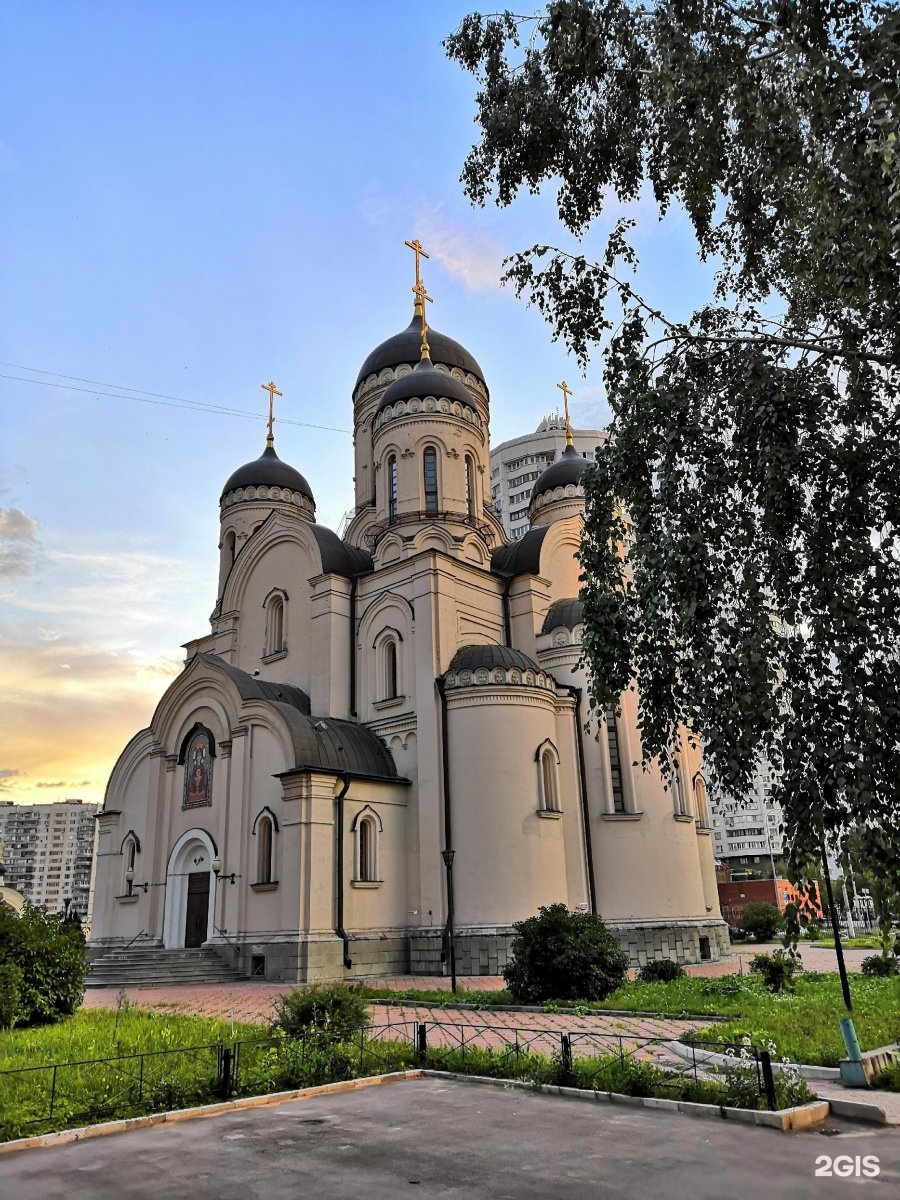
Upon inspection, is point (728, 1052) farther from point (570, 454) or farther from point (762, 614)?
point (570, 454)

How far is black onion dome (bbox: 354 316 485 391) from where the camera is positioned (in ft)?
105

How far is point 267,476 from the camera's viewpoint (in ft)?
110

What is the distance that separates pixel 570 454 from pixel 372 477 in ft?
23.0

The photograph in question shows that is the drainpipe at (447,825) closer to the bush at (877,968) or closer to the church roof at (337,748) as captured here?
the church roof at (337,748)

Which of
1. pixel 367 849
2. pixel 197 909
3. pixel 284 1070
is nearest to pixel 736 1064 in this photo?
pixel 284 1070

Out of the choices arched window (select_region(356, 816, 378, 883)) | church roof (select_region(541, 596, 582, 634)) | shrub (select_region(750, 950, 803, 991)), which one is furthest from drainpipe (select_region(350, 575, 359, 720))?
shrub (select_region(750, 950, 803, 991))

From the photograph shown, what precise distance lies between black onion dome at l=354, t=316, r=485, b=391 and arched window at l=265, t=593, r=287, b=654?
32.8ft

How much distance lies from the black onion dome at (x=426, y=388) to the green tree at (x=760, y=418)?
19.0 meters

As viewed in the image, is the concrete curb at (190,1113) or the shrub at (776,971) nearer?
the concrete curb at (190,1113)

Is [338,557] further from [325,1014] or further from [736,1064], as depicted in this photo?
[736,1064]

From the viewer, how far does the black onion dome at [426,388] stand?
28.0 metres

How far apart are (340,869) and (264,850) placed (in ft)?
6.75

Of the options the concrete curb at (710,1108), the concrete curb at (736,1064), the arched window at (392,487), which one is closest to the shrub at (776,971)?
the concrete curb at (736,1064)

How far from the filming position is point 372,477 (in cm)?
3228
